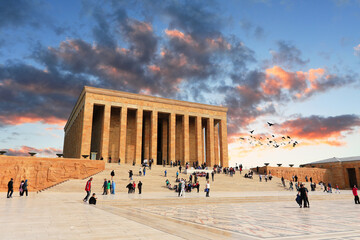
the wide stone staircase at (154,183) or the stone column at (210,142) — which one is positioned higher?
the stone column at (210,142)

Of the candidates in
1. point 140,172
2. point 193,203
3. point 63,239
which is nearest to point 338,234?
point 63,239

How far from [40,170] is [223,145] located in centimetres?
2892

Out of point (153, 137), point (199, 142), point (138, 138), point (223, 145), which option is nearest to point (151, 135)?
point (153, 137)

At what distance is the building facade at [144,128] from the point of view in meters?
36.5

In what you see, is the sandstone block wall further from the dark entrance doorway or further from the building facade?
the dark entrance doorway

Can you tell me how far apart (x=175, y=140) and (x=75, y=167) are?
68.3ft

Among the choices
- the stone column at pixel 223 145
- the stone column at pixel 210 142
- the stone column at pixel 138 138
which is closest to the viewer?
the stone column at pixel 138 138

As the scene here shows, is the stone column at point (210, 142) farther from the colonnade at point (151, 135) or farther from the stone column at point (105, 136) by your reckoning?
the stone column at point (105, 136)

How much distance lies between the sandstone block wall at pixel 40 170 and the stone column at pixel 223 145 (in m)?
23.5

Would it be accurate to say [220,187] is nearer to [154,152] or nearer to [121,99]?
[154,152]

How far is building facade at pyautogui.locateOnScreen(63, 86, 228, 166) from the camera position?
→ 36531mm

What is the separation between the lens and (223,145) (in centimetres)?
4478

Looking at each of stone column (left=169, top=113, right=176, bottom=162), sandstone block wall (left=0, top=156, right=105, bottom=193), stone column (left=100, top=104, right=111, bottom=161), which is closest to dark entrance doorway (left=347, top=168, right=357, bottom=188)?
stone column (left=169, top=113, right=176, bottom=162)

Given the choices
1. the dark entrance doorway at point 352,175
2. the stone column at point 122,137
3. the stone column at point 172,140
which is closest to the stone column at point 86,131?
the stone column at point 122,137
